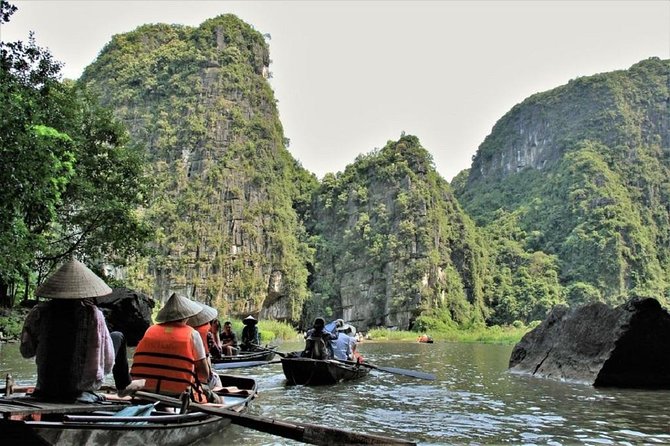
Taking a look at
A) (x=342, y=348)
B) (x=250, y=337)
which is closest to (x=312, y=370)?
(x=342, y=348)

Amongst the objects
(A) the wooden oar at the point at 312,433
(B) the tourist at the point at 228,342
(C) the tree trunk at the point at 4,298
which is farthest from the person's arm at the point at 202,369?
(C) the tree trunk at the point at 4,298

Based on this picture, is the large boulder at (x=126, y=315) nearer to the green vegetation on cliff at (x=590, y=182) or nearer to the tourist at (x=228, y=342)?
the tourist at (x=228, y=342)

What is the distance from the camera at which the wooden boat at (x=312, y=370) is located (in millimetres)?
10922

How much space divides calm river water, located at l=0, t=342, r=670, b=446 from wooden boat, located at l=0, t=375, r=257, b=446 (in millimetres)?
782

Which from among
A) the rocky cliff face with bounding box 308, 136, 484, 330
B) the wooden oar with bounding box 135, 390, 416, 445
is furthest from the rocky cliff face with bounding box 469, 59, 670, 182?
the wooden oar with bounding box 135, 390, 416, 445

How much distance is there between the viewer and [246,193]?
5869 centimetres

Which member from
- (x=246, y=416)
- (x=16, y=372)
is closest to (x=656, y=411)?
(x=246, y=416)

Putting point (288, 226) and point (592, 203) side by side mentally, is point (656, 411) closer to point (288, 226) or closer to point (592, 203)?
point (288, 226)

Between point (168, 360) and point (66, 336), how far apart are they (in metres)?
1.24

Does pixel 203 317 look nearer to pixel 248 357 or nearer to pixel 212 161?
pixel 248 357

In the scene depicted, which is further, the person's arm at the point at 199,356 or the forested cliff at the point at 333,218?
the forested cliff at the point at 333,218

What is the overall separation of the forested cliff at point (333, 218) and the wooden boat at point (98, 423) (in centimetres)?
4774

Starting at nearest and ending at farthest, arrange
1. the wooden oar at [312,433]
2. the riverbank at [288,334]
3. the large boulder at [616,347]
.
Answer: the wooden oar at [312,433] < the large boulder at [616,347] < the riverbank at [288,334]

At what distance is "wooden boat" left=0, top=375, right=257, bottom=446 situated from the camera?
3.58m
